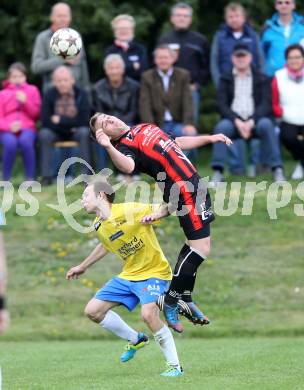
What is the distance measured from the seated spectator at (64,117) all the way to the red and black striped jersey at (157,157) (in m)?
6.76

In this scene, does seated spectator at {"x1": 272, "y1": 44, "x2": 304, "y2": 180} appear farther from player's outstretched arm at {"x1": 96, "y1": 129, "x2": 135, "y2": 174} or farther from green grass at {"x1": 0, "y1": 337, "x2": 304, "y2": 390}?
player's outstretched arm at {"x1": 96, "y1": 129, "x2": 135, "y2": 174}

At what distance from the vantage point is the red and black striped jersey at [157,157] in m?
10.0

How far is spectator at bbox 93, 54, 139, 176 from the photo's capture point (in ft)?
55.1

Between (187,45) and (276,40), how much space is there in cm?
137

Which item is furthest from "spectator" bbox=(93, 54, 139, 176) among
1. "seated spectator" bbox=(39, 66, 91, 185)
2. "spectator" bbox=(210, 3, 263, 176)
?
"spectator" bbox=(210, 3, 263, 176)

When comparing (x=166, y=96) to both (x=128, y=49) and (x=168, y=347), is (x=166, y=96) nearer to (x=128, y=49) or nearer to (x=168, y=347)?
(x=128, y=49)

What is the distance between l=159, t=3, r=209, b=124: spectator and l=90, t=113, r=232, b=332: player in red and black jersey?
7.50 meters

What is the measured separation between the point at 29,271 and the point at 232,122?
11.8 feet

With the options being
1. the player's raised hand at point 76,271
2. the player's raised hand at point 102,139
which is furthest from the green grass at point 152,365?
the player's raised hand at point 102,139

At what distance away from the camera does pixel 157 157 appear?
10.1 metres

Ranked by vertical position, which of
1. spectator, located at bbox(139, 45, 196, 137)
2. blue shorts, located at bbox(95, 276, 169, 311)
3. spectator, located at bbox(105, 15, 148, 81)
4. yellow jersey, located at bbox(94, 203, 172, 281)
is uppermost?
spectator, located at bbox(105, 15, 148, 81)

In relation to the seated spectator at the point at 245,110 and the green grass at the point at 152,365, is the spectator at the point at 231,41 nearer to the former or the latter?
the seated spectator at the point at 245,110

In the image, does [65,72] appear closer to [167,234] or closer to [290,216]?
[167,234]

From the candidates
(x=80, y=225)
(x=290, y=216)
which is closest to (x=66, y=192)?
(x=80, y=225)
